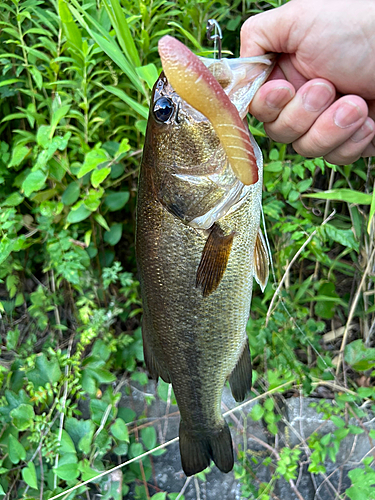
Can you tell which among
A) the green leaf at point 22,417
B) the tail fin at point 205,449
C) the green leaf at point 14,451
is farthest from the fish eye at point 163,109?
the green leaf at point 14,451

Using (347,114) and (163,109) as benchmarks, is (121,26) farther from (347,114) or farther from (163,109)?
(347,114)

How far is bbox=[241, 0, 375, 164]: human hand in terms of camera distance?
976 millimetres

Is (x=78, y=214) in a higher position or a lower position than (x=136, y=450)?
higher

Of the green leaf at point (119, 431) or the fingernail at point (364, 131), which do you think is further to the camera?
the green leaf at point (119, 431)

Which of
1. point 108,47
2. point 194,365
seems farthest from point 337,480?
point 108,47

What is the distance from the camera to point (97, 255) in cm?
200

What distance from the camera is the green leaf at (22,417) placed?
58.0 inches

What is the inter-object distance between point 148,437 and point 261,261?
1.12 m

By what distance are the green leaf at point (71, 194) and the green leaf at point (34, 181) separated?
6.4 inches

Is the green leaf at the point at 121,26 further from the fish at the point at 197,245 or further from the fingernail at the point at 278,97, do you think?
the fingernail at the point at 278,97

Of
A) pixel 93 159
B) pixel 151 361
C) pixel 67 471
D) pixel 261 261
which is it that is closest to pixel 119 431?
pixel 67 471

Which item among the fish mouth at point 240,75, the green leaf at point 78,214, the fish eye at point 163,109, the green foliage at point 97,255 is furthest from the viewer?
the green leaf at point 78,214

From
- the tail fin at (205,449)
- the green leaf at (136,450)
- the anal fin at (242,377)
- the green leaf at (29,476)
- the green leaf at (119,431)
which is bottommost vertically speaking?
the green leaf at (136,450)

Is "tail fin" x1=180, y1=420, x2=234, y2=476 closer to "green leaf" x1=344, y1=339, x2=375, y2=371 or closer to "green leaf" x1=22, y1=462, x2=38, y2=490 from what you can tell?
"green leaf" x1=22, y1=462, x2=38, y2=490
